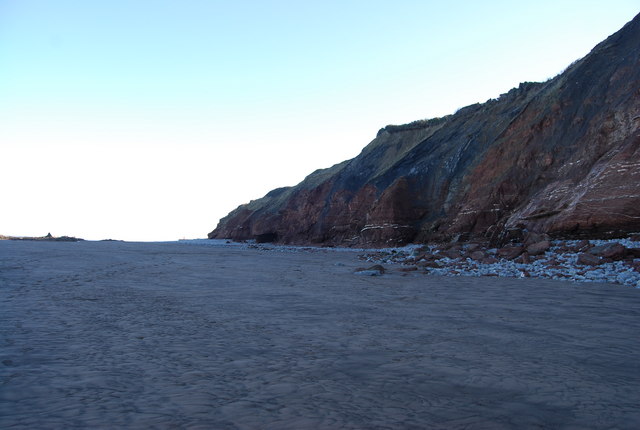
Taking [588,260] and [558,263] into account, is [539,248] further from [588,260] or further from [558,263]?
[588,260]

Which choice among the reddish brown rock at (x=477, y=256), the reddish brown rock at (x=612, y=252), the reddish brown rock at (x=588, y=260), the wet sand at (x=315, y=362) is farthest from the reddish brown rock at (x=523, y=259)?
the wet sand at (x=315, y=362)

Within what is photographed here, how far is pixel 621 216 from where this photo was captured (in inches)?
521

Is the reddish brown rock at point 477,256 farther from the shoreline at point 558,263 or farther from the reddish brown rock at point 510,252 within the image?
the reddish brown rock at point 510,252

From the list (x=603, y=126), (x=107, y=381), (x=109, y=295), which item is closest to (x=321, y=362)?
(x=107, y=381)

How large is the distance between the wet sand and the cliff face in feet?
29.2

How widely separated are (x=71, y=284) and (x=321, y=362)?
22.0 feet

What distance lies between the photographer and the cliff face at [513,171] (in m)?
14.6

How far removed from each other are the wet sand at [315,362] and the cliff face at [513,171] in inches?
Answer: 351

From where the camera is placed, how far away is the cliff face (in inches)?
577

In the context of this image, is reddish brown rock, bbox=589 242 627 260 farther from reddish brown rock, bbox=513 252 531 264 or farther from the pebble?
reddish brown rock, bbox=513 252 531 264

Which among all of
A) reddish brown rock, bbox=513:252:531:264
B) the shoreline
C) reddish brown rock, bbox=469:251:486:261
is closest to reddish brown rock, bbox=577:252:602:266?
the shoreline

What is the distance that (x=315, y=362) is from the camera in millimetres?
3551

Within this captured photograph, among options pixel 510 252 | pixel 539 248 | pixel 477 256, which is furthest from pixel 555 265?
pixel 477 256

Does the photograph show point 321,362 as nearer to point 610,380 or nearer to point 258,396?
point 258,396
